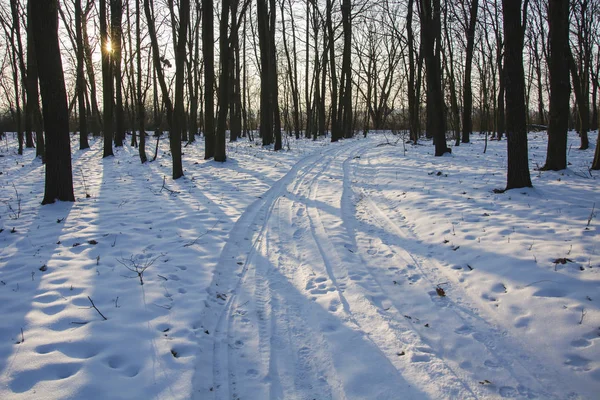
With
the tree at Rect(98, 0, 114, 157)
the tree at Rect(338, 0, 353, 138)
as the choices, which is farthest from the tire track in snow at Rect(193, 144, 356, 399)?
the tree at Rect(338, 0, 353, 138)

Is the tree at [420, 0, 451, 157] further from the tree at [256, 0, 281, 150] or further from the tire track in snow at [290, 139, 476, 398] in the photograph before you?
the tire track in snow at [290, 139, 476, 398]

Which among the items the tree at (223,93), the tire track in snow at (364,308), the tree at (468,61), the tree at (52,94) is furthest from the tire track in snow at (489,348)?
the tree at (468,61)

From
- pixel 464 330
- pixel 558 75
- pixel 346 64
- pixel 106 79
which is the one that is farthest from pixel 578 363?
pixel 346 64

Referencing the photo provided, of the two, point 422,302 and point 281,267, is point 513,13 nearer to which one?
point 422,302

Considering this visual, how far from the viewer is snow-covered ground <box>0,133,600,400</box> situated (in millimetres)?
2740

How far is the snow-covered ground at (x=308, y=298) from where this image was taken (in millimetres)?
2740

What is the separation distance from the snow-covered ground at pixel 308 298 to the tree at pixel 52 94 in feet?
2.29

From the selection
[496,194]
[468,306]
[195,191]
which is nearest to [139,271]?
[468,306]

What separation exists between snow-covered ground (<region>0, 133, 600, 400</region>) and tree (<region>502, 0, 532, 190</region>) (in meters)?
0.61

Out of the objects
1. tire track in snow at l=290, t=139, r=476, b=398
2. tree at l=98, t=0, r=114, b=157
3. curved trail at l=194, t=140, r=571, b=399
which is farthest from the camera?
tree at l=98, t=0, r=114, b=157

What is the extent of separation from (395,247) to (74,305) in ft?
14.1

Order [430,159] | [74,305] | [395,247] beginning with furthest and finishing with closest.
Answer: [430,159] → [395,247] → [74,305]

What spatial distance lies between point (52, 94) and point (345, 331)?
7407mm

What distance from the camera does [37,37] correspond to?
6785 mm
